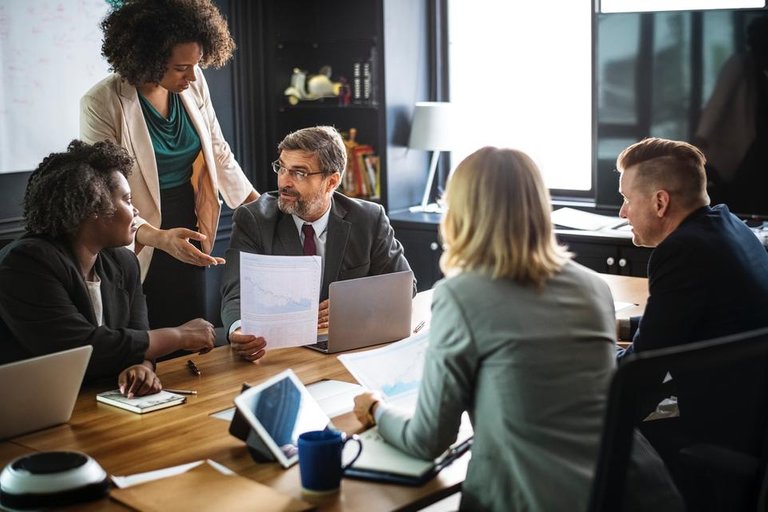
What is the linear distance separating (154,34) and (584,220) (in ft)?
6.78

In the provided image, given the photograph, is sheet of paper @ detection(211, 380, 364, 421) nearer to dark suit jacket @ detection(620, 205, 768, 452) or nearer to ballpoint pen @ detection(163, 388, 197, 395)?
ballpoint pen @ detection(163, 388, 197, 395)

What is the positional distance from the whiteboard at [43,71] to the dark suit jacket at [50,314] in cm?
191

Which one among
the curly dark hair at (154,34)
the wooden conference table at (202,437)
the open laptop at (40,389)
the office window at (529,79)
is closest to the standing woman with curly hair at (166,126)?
the curly dark hair at (154,34)

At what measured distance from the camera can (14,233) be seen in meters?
4.23

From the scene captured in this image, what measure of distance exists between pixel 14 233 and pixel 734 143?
296 cm

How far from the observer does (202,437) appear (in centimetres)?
211

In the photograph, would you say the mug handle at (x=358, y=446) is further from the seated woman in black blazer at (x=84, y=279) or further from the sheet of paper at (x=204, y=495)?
the seated woman in black blazer at (x=84, y=279)

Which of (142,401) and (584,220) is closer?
(142,401)

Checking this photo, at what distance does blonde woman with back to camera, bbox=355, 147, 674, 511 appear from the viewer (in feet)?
5.68

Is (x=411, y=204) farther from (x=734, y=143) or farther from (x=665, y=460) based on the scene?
Answer: (x=665, y=460)

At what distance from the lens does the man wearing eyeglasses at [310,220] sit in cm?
310

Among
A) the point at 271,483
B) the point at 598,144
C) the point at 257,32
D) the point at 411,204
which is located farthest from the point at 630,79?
the point at 271,483

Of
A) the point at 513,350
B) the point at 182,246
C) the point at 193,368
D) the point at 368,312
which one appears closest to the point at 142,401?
the point at 193,368

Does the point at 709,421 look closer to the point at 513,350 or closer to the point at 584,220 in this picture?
the point at 513,350
